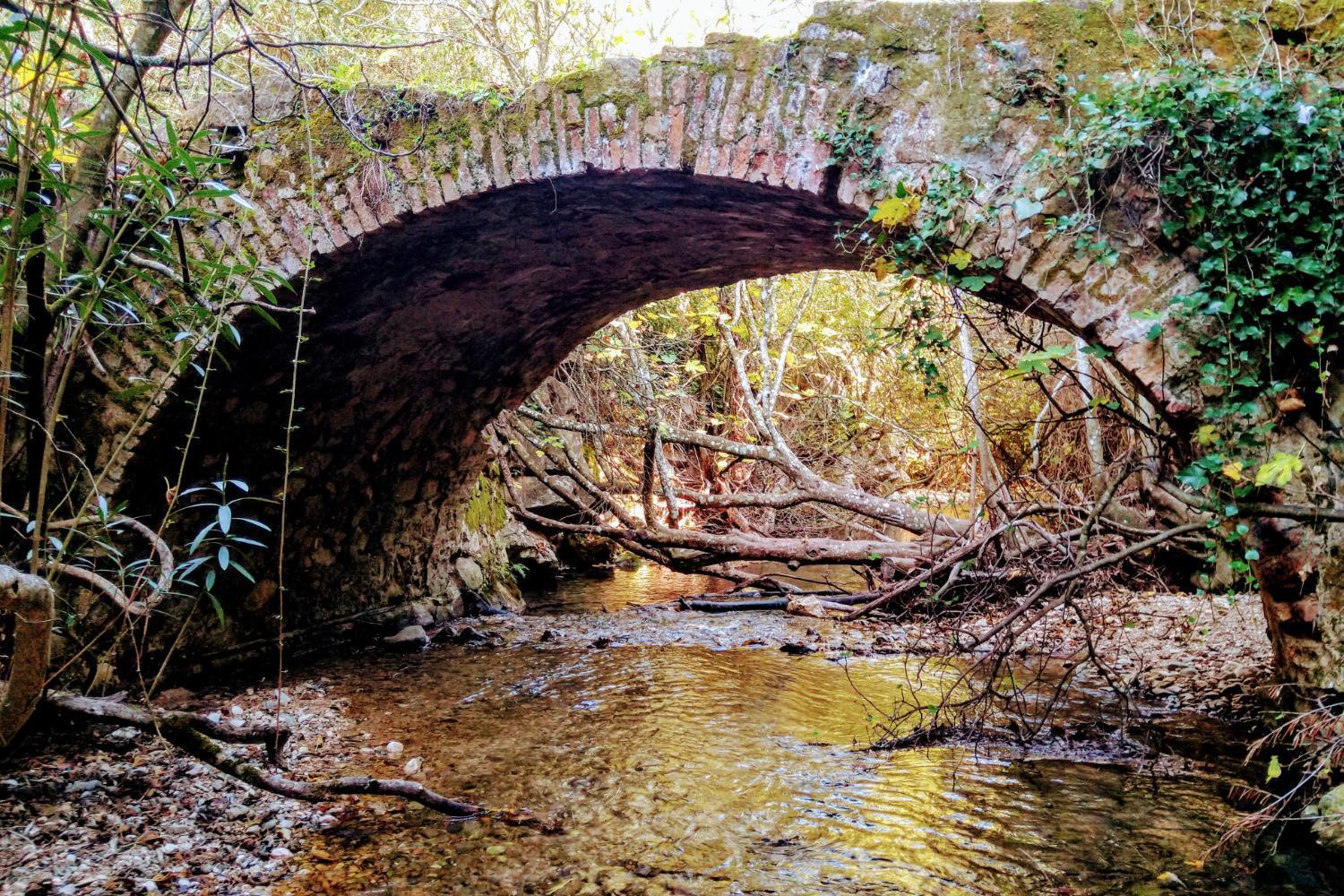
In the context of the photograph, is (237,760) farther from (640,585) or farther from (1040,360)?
(640,585)

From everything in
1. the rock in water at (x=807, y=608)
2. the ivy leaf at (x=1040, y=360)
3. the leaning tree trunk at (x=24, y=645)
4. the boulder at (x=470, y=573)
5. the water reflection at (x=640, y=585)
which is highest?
the ivy leaf at (x=1040, y=360)

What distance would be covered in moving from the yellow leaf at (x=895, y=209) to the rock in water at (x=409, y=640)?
4049 mm

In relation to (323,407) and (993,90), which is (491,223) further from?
(993,90)

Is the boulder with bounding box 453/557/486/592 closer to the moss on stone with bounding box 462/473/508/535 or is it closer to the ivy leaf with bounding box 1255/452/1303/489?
the moss on stone with bounding box 462/473/508/535

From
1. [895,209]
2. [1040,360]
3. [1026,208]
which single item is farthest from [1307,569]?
[895,209]

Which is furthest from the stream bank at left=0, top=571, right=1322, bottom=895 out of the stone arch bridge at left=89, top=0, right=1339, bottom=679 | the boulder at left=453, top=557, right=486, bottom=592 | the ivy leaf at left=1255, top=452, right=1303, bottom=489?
the boulder at left=453, top=557, right=486, bottom=592

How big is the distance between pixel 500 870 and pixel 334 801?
0.77 m

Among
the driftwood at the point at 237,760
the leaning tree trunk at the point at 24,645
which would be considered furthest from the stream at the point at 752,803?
the leaning tree trunk at the point at 24,645

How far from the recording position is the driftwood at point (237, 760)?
7.89 ft

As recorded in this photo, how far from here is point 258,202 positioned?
3652mm

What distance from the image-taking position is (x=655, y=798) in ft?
9.19

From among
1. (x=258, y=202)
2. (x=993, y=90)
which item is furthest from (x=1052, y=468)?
(x=258, y=202)

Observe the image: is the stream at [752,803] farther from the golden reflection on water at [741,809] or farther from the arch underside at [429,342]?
the arch underside at [429,342]

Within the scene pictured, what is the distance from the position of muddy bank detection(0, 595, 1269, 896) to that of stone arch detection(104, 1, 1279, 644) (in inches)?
45.9
